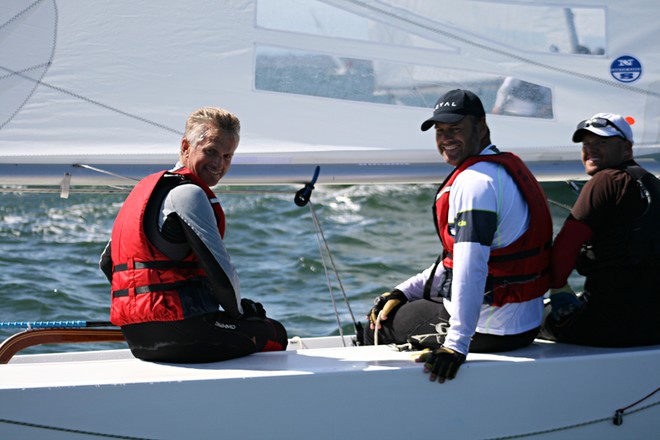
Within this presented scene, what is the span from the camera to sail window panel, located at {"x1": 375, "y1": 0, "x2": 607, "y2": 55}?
3.34 metres

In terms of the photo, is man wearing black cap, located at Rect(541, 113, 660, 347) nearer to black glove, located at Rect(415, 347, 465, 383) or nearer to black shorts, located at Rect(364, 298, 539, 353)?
black shorts, located at Rect(364, 298, 539, 353)

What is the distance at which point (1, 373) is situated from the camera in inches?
87.9

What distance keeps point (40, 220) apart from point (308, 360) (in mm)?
5454

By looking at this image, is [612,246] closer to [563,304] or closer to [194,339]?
[563,304]

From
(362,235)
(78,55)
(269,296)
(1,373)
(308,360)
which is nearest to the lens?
(1,373)

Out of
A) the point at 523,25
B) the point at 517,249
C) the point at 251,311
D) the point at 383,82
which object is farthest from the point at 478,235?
the point at 523,25

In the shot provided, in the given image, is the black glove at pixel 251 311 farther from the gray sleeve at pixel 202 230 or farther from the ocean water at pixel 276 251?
the ocean water at pixel 276 251

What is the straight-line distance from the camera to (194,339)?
2279mm

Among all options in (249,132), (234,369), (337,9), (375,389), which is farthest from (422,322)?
(337,9)

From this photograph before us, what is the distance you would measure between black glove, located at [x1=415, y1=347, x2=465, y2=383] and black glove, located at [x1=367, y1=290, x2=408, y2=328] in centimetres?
36

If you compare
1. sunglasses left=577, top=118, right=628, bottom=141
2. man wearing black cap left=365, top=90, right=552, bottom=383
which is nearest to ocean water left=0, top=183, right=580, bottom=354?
man wearing black cap left=365, top=90, right=552, bottom=383

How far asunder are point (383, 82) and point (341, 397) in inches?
53.9

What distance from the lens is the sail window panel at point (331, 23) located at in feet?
10.7

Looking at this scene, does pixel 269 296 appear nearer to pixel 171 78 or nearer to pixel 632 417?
pixel 171 78
